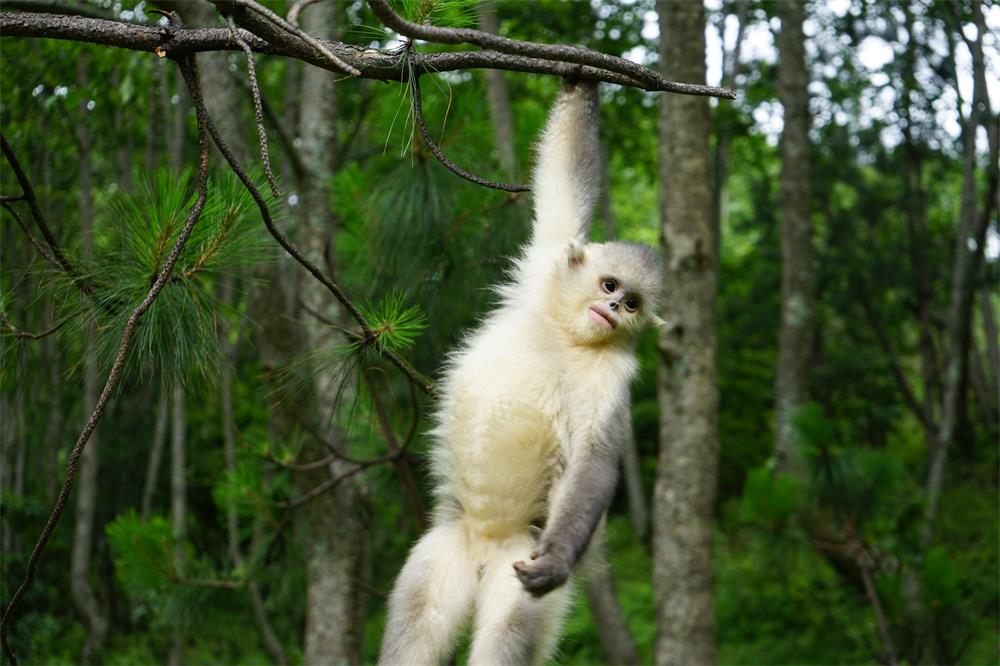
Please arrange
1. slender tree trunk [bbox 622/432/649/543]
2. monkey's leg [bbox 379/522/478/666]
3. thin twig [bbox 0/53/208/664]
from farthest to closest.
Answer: slender tree trunk [bbox 622/432/649/543]
monkey's leg [bbox 379/522/478/666]
thin twig [bbox 0/53/208/664]

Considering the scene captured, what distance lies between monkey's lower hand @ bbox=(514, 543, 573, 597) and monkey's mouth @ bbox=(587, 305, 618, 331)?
3.28 ft

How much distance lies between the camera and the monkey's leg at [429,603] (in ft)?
11.0

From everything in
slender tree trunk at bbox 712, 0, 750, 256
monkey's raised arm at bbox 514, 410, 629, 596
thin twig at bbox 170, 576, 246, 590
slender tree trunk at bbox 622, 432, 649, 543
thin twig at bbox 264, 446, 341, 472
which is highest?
slender tree trunk at bbox 712, 0, 750, 256

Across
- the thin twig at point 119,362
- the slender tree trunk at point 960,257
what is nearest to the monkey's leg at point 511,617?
the thin twig at point 119,362

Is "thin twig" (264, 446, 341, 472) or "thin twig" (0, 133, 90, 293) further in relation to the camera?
"thin twig" (264, 446, 341, 472)

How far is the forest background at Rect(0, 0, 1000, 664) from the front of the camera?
3832mm

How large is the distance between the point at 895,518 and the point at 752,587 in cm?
308

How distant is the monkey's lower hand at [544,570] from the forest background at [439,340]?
0.86m

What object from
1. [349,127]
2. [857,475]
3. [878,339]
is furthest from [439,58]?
[878,339]

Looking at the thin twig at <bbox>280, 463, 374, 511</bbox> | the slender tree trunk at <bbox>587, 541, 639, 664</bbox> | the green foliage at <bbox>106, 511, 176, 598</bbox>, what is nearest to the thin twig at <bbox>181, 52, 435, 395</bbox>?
the thin twig at <bbox>280, 463, 374, 511</bbox>

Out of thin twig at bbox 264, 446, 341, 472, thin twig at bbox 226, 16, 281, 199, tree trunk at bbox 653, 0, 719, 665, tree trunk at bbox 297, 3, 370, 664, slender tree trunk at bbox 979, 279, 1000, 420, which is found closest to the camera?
thin twig at bbox 226, 16, 281, 199

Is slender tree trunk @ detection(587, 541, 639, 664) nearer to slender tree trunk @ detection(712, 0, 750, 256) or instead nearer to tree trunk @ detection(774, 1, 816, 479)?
tree trunk @ detection(774, 1, 816, 479)

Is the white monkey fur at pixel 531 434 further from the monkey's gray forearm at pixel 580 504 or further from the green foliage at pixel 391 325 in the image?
the green foliage at pixel 391 325

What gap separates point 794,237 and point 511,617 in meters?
9.54
